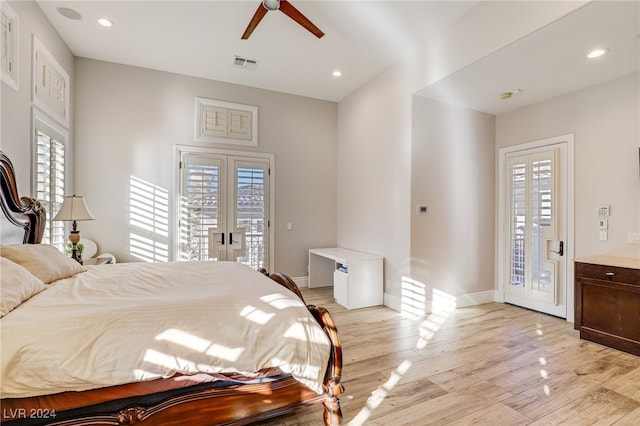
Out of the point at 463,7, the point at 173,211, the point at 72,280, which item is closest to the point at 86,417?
the point at 72,280

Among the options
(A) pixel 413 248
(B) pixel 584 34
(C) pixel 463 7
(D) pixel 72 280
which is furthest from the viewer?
(A) pixel 413 248

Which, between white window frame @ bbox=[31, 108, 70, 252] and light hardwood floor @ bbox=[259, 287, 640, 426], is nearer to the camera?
light hardwood floor @ bbox=[259, 287, 640, 426]

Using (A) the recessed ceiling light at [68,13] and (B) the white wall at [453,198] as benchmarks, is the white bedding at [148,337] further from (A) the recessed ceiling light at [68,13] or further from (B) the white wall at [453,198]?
(A) the recessed ceiling light at [68,13]

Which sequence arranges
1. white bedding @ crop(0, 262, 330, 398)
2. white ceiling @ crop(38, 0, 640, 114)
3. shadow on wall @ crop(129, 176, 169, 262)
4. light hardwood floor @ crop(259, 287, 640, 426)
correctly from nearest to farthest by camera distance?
white bedding @ crop(0, 262, 330, 398) < light hardwood floor @ crop(259, 287, 640, 426) < white ceiling @ crop(38, 0, 640, 114) < shadow on wall @ crop(129, 176, 169, 262)

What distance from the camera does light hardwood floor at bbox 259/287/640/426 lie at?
2016mm

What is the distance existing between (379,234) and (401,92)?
204 cm

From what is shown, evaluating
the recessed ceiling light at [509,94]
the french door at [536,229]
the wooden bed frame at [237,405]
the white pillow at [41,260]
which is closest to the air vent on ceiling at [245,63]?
the white pillow at [41,260]

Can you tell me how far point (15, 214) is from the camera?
2592 millimetres

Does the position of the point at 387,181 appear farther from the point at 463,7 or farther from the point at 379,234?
the point at 463,7

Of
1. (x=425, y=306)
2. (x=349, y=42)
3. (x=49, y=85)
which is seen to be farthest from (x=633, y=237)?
(x=49, y=85)

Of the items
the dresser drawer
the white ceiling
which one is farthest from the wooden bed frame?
the white ceiling

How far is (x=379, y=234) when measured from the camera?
182 inches

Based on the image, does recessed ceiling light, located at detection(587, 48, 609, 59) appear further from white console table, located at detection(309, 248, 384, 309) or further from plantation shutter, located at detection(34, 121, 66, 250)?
plantation shutter, located at detection(34, 121, 66, 250)

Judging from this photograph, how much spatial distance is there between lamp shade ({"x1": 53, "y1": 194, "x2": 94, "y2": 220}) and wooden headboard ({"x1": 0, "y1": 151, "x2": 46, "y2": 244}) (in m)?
0.18
